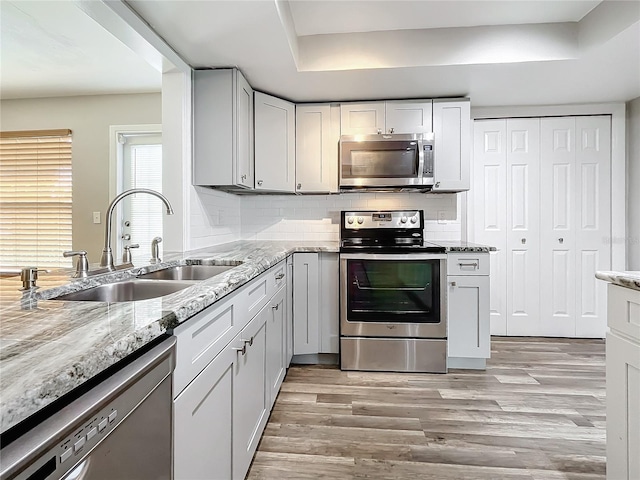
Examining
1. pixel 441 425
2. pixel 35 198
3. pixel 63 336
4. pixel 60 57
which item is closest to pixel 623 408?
pixel 441 425

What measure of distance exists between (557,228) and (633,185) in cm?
73

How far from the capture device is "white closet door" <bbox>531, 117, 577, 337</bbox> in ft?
10.6

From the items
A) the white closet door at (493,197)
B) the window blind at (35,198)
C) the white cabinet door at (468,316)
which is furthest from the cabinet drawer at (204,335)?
the window blind at (35,198)

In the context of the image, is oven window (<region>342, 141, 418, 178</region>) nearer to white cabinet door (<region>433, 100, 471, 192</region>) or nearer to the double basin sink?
white cabinet door (<region>433, 100, 471, 192</region>)

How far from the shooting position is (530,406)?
2.05 meters

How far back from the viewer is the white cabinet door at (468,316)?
2.56 meters

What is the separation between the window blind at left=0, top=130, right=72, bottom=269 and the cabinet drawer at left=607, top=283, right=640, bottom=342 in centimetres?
427

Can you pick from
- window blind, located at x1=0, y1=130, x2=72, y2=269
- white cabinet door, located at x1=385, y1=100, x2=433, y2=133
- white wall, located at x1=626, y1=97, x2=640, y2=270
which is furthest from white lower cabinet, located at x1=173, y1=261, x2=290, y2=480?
white wall, located at x1=626, y1=97, x2=640, y2=270

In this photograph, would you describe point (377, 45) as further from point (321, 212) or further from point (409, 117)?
point (321, 212)

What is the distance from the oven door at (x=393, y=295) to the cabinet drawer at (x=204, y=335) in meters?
1.37

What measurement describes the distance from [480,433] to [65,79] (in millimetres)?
4313

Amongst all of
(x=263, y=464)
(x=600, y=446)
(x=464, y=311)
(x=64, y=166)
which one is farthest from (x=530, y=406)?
(x=64, y=166)

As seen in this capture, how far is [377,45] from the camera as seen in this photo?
8.04 ft

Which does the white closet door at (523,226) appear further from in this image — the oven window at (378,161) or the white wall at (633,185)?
the oven window at (378,161)
